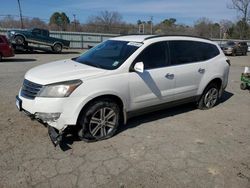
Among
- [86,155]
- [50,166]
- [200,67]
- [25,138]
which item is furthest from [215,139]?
[25,138]

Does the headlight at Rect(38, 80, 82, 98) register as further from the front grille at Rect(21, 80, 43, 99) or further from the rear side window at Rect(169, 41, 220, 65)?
the rear side window at Rect(169, 41, 220, 65)

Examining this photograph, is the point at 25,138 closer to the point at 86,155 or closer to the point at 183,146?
the point at 86,155

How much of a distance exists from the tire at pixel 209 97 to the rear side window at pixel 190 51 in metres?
0.74

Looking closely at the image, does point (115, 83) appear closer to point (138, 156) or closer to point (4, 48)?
point (138, 156)

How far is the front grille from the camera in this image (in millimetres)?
4137

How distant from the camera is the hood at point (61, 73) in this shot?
163 inches

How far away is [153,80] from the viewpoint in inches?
195

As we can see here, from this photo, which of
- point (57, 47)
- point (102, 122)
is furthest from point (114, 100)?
point (57, 47)

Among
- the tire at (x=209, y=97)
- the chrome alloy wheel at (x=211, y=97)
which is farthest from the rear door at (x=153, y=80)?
the chrome alloy wheel at (x=211, y=97)

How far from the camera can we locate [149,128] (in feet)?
16.8

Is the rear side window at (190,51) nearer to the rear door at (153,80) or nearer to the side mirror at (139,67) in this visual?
the rear door at (153,80)

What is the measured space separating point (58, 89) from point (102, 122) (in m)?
0.93

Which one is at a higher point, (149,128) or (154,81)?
(154,81)

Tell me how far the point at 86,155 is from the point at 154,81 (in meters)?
1.89
